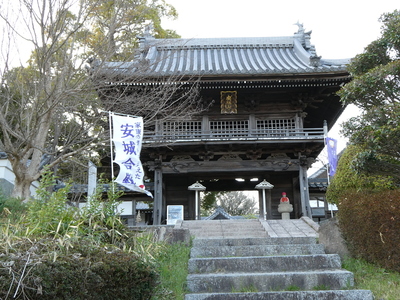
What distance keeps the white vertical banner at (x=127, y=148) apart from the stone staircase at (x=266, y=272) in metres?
2.25

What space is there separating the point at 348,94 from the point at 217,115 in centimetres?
798

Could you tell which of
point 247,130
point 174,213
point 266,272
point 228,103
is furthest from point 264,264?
point 174,213

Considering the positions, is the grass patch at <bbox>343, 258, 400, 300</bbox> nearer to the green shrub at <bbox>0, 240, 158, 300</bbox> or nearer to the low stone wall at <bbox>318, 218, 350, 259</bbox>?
the low stone wall at <bbox>318, 218, 350, 259</bbox>

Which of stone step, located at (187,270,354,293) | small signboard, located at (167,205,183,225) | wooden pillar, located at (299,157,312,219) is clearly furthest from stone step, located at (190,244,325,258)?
small signboard, located at (167,205,183,225)

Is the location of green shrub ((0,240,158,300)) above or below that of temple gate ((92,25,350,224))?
below

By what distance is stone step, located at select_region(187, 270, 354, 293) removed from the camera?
17.8 feet

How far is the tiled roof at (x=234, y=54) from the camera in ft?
53.8

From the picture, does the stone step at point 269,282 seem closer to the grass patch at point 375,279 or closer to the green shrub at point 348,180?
the grass patch at point 375,279

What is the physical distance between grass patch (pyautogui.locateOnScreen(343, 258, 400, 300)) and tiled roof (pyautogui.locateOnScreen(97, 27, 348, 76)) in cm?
1062

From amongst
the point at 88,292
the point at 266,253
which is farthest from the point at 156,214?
the point at 88,292

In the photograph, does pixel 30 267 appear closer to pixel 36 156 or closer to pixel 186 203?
pixel 36 156

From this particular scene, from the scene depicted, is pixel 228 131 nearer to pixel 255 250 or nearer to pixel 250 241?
pixel 250 241

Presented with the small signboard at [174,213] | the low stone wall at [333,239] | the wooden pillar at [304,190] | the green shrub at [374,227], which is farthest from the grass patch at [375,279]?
the small signboard at [174,213]

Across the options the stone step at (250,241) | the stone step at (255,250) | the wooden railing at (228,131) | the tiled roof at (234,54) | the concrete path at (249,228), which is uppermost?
the tiled roof at (234,54)
